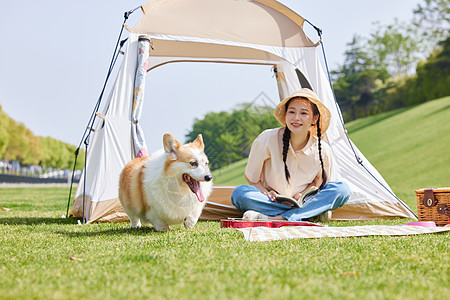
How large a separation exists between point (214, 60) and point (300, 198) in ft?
8.43

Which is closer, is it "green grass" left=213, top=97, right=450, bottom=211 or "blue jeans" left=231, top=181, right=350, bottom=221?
"blue jeans" left=231, top=181, right=350, bottom=221

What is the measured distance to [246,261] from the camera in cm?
200

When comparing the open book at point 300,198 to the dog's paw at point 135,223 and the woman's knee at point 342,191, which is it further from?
the dog's paw at point 135,223

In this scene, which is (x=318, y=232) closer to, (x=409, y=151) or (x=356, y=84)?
(x=409, y=151)

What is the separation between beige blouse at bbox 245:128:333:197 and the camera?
404cm

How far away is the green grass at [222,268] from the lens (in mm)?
1492

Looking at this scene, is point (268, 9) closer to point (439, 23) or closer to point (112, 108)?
point (112, 108)

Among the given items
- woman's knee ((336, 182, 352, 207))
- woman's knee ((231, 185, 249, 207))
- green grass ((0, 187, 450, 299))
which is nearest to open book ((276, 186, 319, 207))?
woman's knee ((336, 182, 352, 207))

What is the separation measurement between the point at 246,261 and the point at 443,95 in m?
31.9

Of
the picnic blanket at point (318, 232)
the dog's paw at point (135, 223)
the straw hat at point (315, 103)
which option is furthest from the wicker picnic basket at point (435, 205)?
the dog's paw at point (135, 223)

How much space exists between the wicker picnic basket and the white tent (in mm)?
613

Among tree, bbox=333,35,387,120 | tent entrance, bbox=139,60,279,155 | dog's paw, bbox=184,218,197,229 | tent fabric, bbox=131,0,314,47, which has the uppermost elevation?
tree, bbox=333,35,387,120

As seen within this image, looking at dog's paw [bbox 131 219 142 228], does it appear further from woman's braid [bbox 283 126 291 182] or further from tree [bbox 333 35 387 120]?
tree [bbox 333 35 387 120]

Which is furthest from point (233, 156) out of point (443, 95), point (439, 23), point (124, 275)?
point (439, 23)
